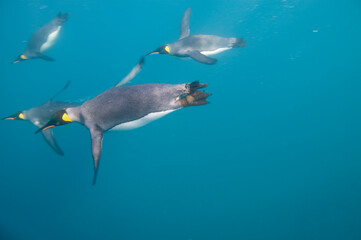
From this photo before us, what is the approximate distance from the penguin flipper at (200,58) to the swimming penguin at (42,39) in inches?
191

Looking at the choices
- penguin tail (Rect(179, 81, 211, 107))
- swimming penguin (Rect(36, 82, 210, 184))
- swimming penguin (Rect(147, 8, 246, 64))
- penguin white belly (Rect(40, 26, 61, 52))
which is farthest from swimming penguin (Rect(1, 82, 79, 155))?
penguin white belly (Rect(40, 26, 61, 52))

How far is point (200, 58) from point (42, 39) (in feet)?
18.8

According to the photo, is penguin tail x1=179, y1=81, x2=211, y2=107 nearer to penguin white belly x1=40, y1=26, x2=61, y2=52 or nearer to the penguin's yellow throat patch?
the penguin's yellow throat patch

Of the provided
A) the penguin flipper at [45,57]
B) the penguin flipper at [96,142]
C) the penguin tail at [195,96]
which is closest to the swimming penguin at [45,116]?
the penguin flipper at [96,142]

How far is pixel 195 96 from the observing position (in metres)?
2.51

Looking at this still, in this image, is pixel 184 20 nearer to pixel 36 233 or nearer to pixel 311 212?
pixel 311 212

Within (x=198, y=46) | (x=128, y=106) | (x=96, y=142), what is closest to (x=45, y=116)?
(x=96, y=142)

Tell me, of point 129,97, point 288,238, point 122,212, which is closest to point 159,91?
point 129,97

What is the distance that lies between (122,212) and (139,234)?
2.91 feet

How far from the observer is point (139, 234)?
6438 millimetres

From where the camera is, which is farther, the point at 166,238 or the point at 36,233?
the point at 36,233

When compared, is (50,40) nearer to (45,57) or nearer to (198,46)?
(45,57)

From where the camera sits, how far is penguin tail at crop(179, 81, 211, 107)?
2.49 meters

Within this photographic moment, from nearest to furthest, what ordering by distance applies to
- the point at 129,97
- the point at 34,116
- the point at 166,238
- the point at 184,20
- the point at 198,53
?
the point at 129,97 < the point at 34,116 < the point at 198,53 < the point at 184,20 < the point at 166,238
